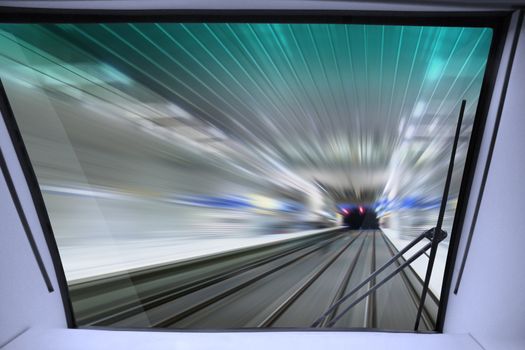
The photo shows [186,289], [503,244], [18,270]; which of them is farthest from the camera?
[186,289]

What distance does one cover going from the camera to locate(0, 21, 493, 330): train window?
162 cm

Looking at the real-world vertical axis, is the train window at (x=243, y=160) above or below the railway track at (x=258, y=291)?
above

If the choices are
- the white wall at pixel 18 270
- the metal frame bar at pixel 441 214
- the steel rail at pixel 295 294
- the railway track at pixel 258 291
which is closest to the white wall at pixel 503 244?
the metal frame bar at pixel 441 214

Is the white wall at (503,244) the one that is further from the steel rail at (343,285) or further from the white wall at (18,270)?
the white wall at (18,270)

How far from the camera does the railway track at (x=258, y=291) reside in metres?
1.88

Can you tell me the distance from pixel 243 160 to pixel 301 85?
452 mm

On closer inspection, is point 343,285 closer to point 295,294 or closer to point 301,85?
point 295,294

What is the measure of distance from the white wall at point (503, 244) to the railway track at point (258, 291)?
0.34 metres

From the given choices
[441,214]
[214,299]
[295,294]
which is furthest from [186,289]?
[441,214]

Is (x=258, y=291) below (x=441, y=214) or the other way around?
below

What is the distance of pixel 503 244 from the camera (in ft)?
4.86

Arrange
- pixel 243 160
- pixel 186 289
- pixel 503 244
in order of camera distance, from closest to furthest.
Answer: pixel 503 244 < pixel 243 160 < pixel 186 289

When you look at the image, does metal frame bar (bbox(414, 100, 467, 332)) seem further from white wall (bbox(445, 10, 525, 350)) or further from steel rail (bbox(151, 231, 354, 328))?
steel rail (bbox(151, 231, 354, 328))

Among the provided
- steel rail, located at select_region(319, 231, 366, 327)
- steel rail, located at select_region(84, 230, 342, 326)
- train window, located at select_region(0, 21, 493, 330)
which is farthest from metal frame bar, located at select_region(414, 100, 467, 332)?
steel rail, located at select_region(84, 230, 342, 326)
